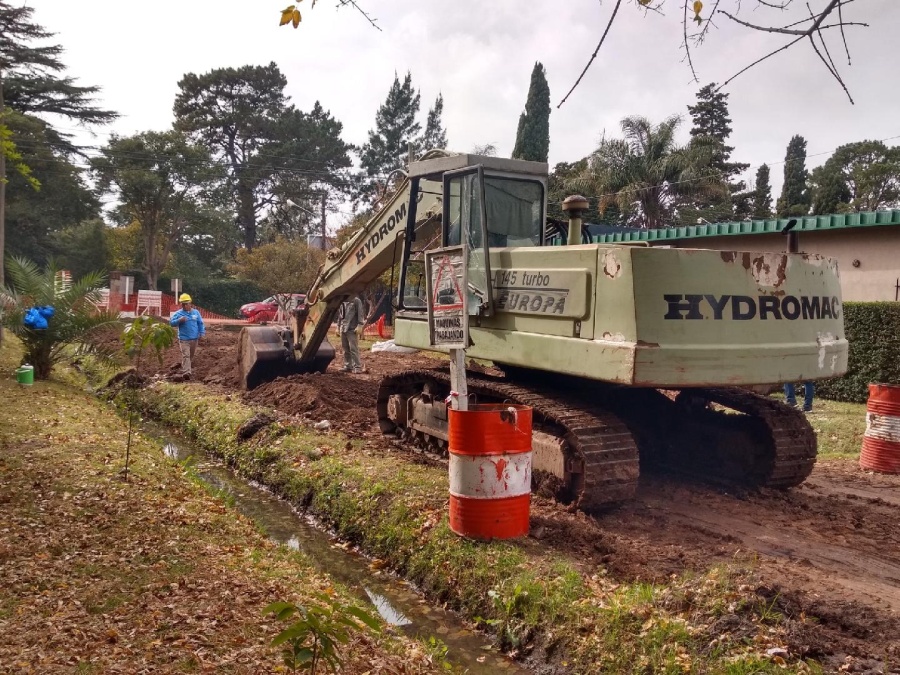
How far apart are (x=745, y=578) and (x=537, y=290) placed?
2.62 m

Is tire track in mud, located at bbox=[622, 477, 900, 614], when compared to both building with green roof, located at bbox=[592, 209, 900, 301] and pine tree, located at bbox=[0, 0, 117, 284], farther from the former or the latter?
pine tree, located at bbox=[0, 0, 117, 284]

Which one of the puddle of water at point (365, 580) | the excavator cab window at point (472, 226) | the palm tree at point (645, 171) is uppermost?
the palm tree at point (645, 171)

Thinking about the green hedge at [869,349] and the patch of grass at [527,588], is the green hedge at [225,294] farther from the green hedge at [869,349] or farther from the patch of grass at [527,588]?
the patch of grass at [527,588]

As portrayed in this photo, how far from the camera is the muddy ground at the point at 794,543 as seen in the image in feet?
13.0

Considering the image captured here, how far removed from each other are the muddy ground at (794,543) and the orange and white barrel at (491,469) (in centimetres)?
34

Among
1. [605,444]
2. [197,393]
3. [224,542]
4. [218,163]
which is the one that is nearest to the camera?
[224,542]

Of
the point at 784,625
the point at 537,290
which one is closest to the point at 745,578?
the point at 784,625

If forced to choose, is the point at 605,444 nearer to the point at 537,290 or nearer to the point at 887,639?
the point at 537,290

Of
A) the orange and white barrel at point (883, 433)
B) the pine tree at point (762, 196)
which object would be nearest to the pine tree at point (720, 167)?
the pine tree at point (762, 196)

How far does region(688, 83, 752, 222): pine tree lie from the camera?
3084 centimetres

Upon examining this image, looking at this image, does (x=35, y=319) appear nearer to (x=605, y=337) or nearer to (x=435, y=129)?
(x=605, y=337)

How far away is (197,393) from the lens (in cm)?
1169

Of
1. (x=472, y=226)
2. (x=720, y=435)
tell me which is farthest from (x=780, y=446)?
(x=472, y=226)

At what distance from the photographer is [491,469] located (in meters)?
5.25
